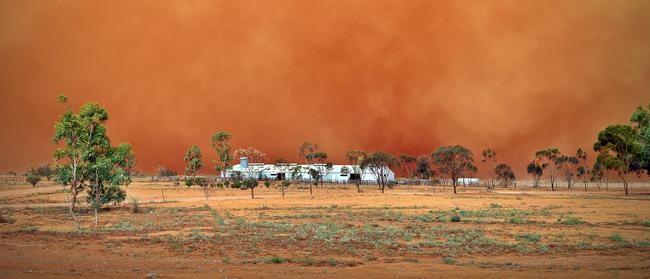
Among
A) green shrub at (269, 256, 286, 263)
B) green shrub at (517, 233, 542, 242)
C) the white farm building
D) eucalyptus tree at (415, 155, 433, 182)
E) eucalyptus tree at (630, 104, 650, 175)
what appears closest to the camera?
green shrub at (269, 256, 286, 263)

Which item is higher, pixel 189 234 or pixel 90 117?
pixel 90 117

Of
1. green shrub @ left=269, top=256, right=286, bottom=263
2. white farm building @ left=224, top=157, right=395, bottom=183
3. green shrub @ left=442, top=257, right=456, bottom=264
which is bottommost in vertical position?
green shrub @ left=442, top=257, right=456, bottom=264

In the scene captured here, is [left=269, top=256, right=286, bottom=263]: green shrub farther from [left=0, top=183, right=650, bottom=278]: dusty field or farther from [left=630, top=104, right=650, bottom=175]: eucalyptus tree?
[left=630, top=104, right=650, bottom=175]: eucalyptus tree

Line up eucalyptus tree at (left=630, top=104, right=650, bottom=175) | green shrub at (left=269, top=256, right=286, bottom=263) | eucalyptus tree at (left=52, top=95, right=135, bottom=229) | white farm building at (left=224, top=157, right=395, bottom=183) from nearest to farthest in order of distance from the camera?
green shrub at (left=269, top=256, right=286, bottom=263)
eucalyptus tree at (left=52, top=95, right=135, bottom=229)
eucalyptus tree at (left=630, top=104, right=650, bottom=175)
white farm building at (left=224, top=157, right=395, bottom=183)

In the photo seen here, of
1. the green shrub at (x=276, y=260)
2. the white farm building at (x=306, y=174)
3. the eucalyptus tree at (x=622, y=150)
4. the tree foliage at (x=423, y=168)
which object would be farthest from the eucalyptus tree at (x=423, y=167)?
the green shrub at (x=276, y=260)

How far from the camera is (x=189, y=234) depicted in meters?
32.7

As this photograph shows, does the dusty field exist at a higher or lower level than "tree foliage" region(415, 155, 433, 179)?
lower

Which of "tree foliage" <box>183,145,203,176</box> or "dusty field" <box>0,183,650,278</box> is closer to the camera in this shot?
"dusty field" <box>0,183,650,278</box>

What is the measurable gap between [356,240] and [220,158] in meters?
56.3

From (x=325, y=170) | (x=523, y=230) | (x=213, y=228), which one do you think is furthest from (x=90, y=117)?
(x=325, y=170)

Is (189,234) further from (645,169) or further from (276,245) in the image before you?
(645,169)

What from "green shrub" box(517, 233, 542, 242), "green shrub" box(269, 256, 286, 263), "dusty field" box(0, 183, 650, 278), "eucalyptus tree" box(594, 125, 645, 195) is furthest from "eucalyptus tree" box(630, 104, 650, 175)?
"green shrub" box(269, 256, 286, 263)

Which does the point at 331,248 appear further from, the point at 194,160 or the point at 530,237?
the point at 194,160

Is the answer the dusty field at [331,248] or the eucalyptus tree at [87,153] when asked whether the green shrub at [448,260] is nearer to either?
the dusty field at [331,248]
